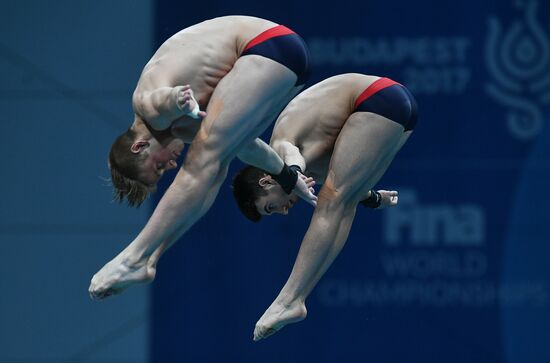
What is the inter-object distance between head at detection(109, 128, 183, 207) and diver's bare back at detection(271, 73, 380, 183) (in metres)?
0.89

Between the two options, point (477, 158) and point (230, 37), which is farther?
point (477, 158)

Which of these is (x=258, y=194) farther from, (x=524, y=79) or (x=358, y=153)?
(x=524, y=79)

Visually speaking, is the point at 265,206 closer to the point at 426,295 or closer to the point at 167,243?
the point at 167,243

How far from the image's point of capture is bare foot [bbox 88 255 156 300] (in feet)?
17.5

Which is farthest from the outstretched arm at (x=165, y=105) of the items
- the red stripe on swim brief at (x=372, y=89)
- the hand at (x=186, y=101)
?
the red stripe on swim brief at (x=372, y=89)

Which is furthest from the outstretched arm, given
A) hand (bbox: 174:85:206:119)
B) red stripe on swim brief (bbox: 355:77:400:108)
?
red stripe on swim brief (bbox: 355:77:400:108)

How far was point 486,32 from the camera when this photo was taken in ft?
29.3

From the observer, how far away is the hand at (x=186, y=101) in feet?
16.6

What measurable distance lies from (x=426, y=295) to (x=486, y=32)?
194 centimetres

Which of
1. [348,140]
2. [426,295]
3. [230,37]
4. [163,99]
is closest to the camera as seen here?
[163,99]

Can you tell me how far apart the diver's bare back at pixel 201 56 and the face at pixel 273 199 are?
37.8 inches

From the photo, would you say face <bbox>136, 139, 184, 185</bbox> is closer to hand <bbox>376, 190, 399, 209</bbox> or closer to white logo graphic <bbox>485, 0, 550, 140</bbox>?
hand <bbox>376, 190, 399, 209</bbox>

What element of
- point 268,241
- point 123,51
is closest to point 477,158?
point 268,241

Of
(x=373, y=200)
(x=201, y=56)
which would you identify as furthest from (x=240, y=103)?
(x=373, y=200)
